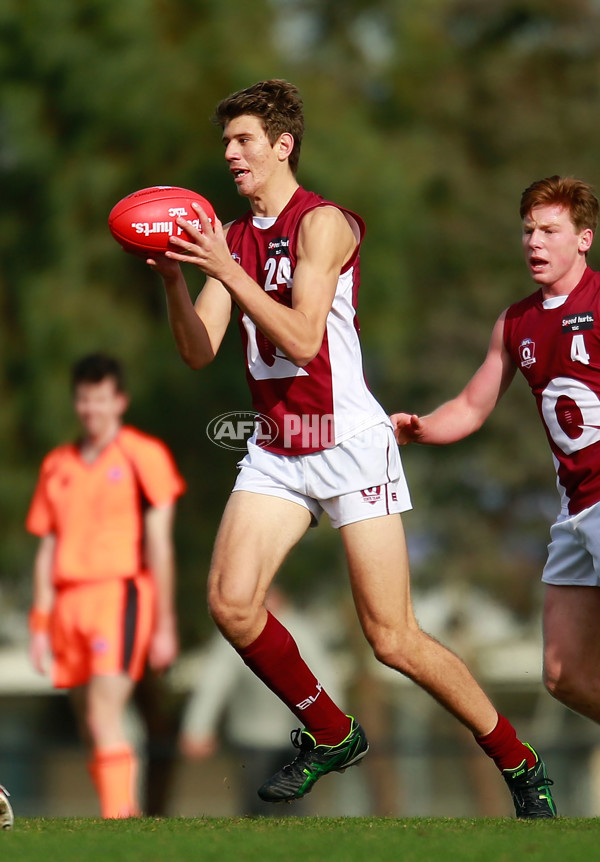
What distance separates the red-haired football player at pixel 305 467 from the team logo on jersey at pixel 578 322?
0.79 metres

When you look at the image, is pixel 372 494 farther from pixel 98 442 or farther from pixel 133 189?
pixel 133 189

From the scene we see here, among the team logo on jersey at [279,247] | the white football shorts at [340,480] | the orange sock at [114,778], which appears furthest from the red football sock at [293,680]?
the orange sock at [114,778]

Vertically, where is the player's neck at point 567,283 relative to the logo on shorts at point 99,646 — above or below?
above

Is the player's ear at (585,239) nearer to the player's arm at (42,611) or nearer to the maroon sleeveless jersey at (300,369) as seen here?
the maroon sleeveless jersey at (300,369)

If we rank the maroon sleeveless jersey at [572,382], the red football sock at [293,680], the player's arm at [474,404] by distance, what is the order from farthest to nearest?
the player's arm at [474,404] → the maroon sleeveless jersey at [572,382] → the red football sock at [293,680]

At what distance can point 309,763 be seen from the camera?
506 centimetres

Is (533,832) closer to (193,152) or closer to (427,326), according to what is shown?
(193,152)

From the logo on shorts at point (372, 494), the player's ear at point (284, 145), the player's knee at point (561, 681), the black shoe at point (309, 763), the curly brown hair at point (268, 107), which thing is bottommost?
the black shoe at point (309, 763)

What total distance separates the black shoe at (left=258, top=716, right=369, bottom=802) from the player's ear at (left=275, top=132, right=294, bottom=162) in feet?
7.17

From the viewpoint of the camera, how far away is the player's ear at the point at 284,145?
5.21m

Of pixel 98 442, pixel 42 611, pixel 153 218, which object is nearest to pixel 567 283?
pixel 153 218

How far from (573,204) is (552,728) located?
58.7ft

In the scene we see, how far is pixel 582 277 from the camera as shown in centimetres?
533

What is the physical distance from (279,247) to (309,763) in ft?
6.30
